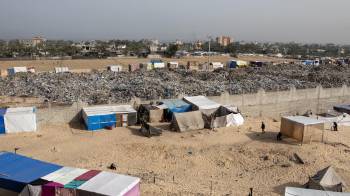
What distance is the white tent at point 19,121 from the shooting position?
55.5 feet

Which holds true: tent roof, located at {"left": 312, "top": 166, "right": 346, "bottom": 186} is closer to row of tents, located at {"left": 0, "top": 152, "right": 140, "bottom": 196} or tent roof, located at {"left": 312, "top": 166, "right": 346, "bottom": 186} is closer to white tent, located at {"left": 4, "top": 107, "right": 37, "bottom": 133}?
row of tents, located at {"left": 0, "top": 152, "right": 140, "bottom": 196}

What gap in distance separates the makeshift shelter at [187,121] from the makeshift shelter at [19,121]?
760cm

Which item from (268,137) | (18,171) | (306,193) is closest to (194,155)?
(268,137)

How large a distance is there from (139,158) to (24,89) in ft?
61.6

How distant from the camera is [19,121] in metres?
17.1

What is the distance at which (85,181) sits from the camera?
9.63 metres

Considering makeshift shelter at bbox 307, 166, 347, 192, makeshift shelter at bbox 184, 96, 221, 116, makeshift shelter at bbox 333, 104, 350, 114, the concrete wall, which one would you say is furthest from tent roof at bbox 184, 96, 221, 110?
makeshift shelter at bbox 333, 104, 350, 114

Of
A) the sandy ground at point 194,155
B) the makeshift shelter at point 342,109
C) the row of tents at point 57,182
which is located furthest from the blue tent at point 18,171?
the makeshift shelter at point 342,109

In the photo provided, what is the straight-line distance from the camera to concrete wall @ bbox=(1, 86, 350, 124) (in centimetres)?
1880

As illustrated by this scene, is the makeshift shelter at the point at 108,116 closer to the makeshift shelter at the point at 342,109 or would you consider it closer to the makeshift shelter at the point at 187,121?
the makeshift shelter at the point at 187,121

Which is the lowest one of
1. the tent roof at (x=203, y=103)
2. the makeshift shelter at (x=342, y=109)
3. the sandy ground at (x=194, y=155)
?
the sandy ground at (x=194, y=155)

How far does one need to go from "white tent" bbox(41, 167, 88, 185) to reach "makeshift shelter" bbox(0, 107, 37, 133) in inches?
313

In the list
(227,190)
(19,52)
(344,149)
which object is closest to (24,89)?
(227,190)

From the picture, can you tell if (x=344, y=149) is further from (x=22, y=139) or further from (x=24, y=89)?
(x=24, y=89)
